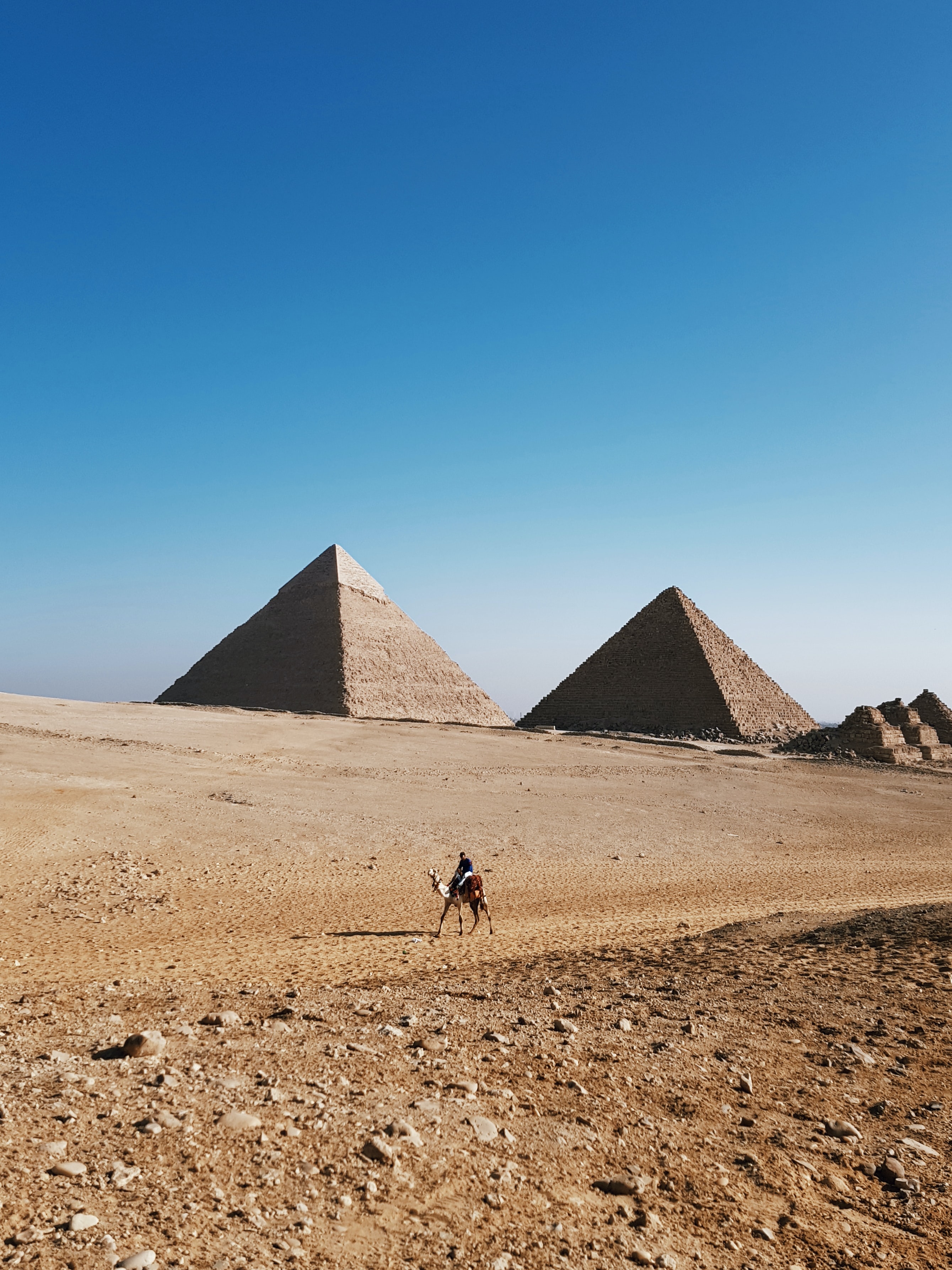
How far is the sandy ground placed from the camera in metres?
3.18

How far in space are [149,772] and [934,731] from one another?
45.1m

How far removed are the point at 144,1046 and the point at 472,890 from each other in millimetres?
5100

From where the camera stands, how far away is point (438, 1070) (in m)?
4.59

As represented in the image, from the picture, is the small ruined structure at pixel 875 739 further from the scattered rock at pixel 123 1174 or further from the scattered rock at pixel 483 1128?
the scattered rock at pixel 123 1174

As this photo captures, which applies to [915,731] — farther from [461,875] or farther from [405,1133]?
[405,1133]

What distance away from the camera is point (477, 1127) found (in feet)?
12.8

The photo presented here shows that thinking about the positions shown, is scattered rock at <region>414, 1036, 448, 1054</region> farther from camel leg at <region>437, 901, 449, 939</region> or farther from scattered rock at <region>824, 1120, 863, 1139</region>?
camel leg at <region>437, 901, 449, 939</region>

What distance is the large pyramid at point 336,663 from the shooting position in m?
52.4

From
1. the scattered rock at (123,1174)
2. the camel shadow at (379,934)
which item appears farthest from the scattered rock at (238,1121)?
the camel shadow at (379,934)

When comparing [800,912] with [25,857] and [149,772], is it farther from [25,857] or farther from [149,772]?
[149,772]

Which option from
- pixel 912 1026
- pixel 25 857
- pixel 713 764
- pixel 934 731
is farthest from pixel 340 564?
pixel 912 1026

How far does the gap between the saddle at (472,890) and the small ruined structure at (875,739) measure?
37.3 meters

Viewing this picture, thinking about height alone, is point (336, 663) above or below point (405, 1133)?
above

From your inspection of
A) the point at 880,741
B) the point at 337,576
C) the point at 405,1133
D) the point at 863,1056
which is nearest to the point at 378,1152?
the point at 405,1133
